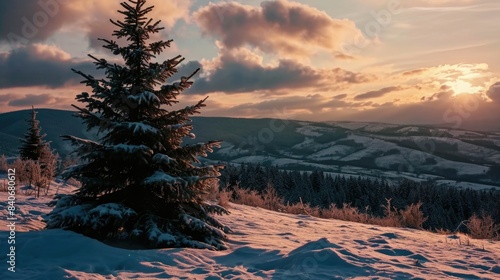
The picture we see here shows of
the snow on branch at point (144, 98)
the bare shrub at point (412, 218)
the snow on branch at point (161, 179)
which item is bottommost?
the bare shrub at point (412, 218)

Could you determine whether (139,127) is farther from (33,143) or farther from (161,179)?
(33,143)

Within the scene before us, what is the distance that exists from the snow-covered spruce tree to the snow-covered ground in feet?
1.76

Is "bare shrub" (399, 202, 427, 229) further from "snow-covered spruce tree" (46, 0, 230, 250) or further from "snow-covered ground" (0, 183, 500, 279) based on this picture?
"snow-covered spruce tree" (46, 0, 230, 250)

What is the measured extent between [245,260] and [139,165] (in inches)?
108

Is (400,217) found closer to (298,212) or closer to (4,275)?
(298,212)

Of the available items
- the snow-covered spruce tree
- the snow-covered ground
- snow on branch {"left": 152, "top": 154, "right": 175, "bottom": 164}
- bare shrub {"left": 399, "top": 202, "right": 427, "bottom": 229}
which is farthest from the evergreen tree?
bare shrub {"left": 399, "top": 202, "right": 427, "bottom": 229}

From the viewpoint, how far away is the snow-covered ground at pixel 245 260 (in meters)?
5.36

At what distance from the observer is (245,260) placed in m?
6.40

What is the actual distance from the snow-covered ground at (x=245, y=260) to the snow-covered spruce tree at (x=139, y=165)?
537 mm

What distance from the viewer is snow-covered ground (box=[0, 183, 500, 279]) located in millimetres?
5363

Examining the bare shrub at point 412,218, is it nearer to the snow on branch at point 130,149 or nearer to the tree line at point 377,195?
the snow on branch at point 130,149

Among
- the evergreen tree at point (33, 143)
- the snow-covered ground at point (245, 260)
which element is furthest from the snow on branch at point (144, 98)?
the evergreen tree at point (33, 143)

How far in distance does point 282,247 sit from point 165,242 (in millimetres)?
2109

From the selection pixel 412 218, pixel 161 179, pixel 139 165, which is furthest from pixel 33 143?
pixel 412 218
